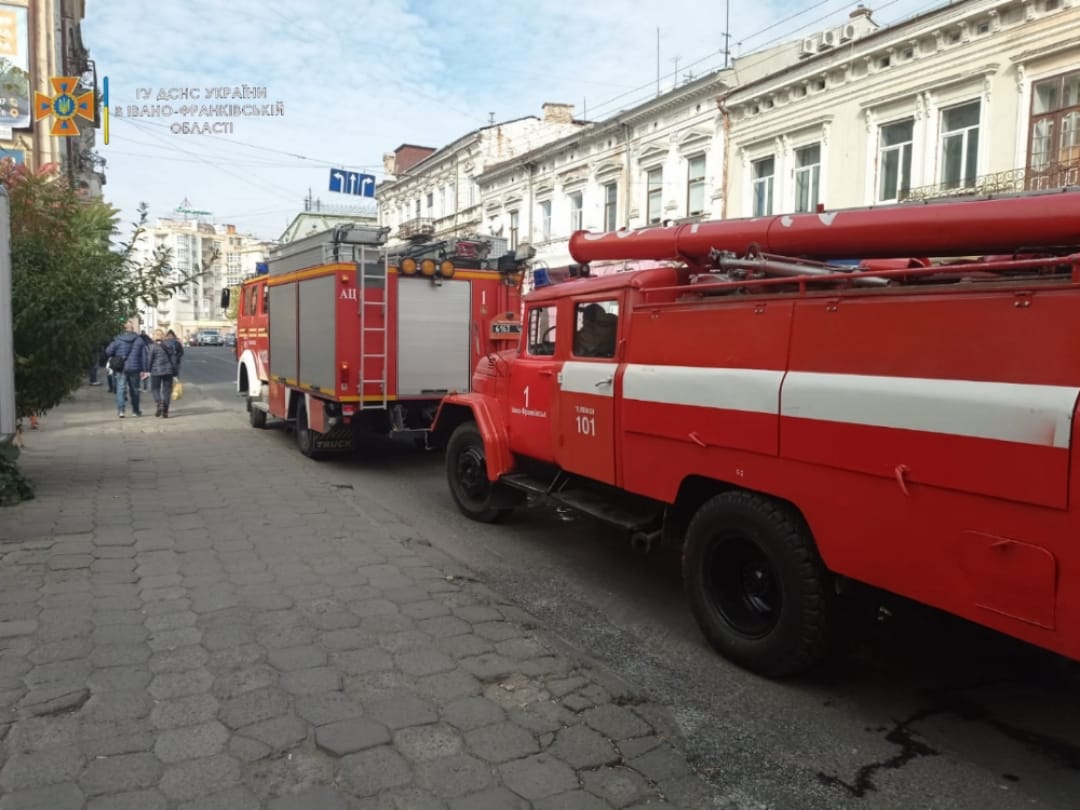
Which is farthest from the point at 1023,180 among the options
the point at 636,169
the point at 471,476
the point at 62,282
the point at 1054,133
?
the point at 62,282

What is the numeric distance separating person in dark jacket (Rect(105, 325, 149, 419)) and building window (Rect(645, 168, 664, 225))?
14754 mm

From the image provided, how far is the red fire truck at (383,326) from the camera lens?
9.09 meters

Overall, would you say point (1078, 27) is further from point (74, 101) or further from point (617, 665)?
point (74, 101)

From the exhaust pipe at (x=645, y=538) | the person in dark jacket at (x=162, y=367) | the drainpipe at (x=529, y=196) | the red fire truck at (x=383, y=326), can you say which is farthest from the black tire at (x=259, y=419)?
the drainpipe at (x=529, y=196)

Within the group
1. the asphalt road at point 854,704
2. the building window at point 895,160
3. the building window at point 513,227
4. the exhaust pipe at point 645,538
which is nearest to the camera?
the asphalt road at point 854,704

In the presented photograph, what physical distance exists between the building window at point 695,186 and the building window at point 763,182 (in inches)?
69.1

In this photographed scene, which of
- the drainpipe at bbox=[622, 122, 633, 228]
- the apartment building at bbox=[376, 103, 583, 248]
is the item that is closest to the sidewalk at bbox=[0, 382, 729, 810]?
the drainpipe at bbox=[622, 122, 633, 228]

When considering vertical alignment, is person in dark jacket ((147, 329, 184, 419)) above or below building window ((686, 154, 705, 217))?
below

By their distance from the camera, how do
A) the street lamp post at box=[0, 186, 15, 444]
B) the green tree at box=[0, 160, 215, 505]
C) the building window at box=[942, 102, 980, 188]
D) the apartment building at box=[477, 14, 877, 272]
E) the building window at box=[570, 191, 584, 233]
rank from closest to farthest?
the street lamp post at box=[0, 186, 15, 444] → the green tree at box=[0, 160, 215, 505] → the building window at box=[942, 102, 980, 188] → the apartment building at box=[477, 14, 877, 272] → the building window at box=[570, 191, 584, 233]

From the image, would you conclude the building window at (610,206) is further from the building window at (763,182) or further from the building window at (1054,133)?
the building window at (1054,133)

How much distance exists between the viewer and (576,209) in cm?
2756

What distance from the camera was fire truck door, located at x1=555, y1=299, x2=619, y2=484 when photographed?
16.3 ft

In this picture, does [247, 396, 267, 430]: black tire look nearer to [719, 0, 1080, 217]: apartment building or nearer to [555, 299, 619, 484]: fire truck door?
[555, 299, 619, 484]: fire truck door

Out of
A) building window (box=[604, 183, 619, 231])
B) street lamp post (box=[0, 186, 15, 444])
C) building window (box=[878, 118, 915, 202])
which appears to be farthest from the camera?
building window (box=[604, 183, 619, 231])
